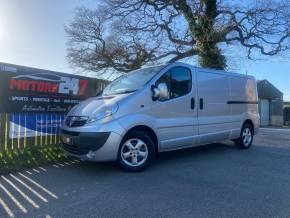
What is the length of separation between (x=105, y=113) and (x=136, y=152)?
3.16ft

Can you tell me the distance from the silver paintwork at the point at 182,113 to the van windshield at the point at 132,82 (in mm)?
169

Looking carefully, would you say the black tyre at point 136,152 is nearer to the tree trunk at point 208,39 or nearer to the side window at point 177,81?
the side window at point 177,81

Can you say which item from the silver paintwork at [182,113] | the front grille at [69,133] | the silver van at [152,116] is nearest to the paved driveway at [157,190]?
the silver van at [152,116]

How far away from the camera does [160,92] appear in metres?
6.20

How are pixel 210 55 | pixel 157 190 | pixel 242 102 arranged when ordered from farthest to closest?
pixel 210 55, pixel 242 102, pixel 157 190

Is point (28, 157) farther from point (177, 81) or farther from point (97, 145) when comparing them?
point (177, 81)

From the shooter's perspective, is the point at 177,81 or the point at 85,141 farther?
the point at 177,81

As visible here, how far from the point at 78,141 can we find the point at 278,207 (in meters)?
3.39

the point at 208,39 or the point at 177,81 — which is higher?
the point at 208,39

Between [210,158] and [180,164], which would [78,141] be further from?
[210,158]

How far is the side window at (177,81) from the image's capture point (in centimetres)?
647

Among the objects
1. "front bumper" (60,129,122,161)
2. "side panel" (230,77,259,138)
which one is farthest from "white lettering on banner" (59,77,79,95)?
"side panel" (230,77,259,138)

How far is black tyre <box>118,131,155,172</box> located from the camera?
18.7 feet

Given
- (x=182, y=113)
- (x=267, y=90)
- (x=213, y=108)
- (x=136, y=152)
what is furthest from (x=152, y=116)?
(x=267, y=90)
